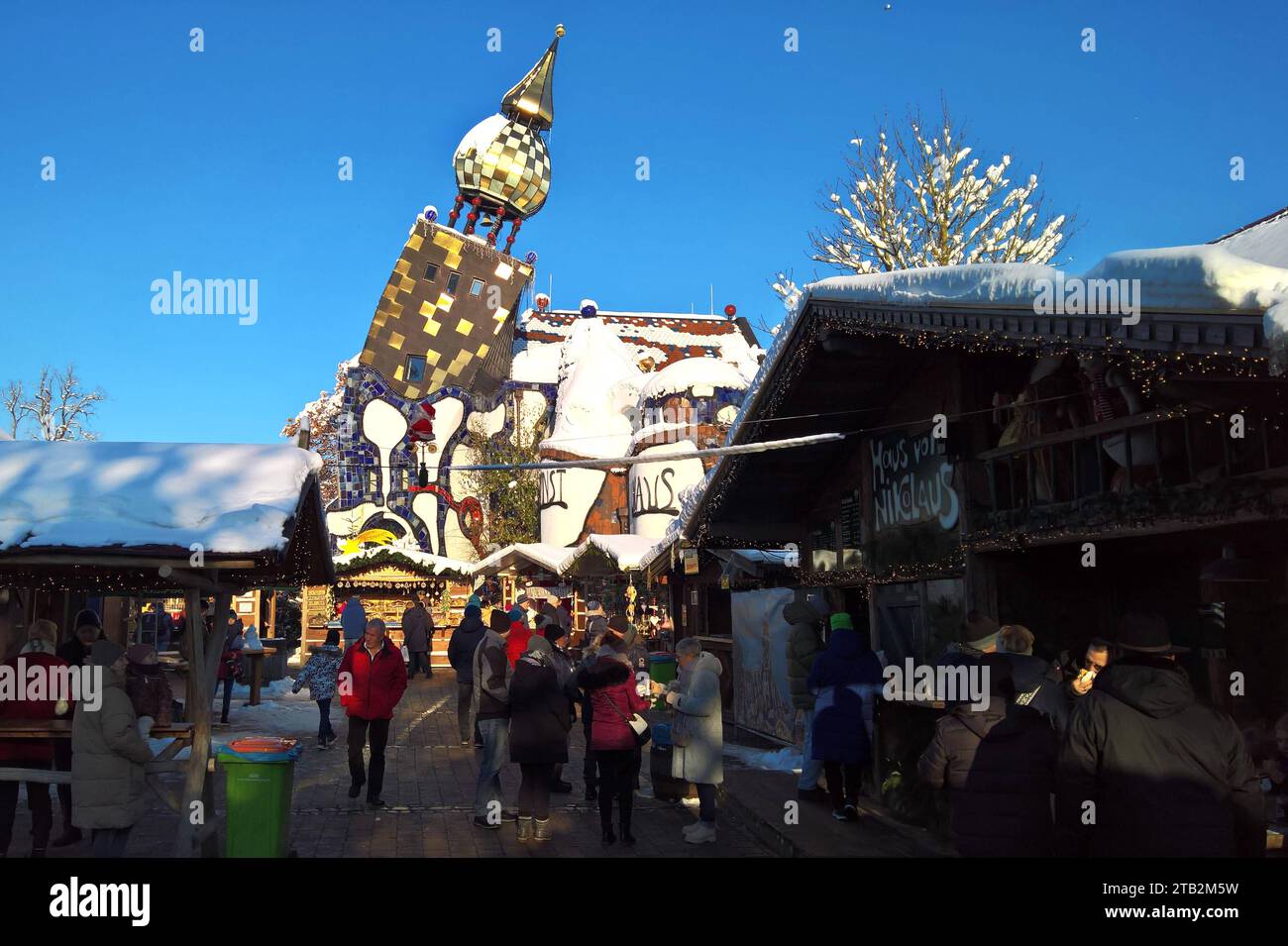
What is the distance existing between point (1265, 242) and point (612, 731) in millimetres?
5708

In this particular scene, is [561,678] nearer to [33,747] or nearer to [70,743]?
[70,743]

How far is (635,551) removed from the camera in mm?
23719

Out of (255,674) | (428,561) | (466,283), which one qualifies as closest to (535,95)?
(466,283)

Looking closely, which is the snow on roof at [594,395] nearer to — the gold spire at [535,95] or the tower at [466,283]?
the tower at [466,283]

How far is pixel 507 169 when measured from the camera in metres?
50.9

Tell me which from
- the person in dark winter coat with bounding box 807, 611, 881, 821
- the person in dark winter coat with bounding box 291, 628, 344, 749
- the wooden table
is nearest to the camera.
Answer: the person in dark winter coat with bounding box 807, 611, 881, 821

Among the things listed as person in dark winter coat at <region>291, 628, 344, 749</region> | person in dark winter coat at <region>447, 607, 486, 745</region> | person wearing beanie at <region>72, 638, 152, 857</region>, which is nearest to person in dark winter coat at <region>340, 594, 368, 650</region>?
person in dark winter coat at <region>291, 628, 344, 749</region>

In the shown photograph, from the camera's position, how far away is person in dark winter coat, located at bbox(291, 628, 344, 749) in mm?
14398

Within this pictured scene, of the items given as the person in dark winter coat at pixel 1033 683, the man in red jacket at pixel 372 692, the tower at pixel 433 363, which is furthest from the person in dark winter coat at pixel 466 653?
the tower at pixel 433 363

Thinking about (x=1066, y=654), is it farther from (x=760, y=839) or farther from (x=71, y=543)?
(x=71, y=543)

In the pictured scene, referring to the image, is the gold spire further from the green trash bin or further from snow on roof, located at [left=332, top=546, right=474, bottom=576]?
the green trash bin

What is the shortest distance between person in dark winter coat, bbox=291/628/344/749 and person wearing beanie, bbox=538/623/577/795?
376 cm
